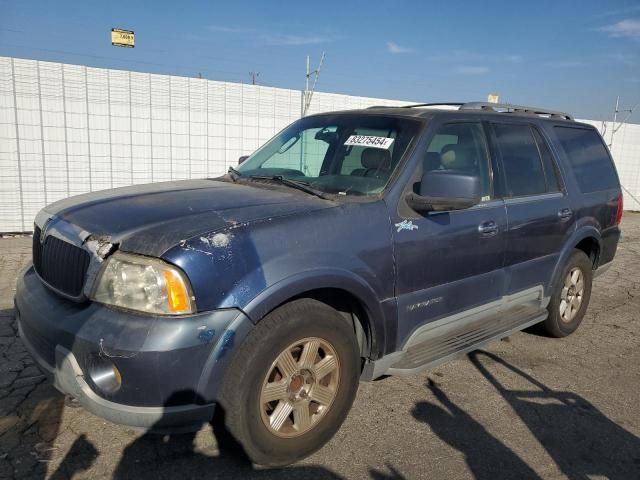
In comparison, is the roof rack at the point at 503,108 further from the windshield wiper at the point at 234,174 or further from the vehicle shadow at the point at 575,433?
the vehicle shadow at the point at 575,433

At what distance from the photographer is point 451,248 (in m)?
3.23

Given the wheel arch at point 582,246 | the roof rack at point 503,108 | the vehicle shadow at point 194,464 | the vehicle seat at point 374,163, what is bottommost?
the vehicle shadow at point 194,464

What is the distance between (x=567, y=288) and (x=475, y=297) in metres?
1.65

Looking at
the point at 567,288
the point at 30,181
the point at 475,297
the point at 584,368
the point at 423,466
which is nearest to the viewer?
the point at 423,466

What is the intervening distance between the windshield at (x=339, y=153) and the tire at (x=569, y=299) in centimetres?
225

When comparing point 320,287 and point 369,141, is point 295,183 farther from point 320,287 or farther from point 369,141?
point 320,287

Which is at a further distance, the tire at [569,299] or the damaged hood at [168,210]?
the tire at [569,299]

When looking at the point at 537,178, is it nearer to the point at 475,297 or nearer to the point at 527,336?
A: the point at 475,297

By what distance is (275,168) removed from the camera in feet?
12.2

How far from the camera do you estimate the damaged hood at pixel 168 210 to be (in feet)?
7.61

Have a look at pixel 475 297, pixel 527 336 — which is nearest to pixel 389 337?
pixel 475 297

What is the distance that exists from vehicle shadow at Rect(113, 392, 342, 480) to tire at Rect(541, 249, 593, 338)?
289 cm

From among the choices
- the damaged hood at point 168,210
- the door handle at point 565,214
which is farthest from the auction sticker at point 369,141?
the door handle at point 565,214

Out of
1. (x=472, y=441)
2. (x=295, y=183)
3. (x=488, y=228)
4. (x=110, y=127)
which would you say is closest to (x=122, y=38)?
(x=110, y=127)
